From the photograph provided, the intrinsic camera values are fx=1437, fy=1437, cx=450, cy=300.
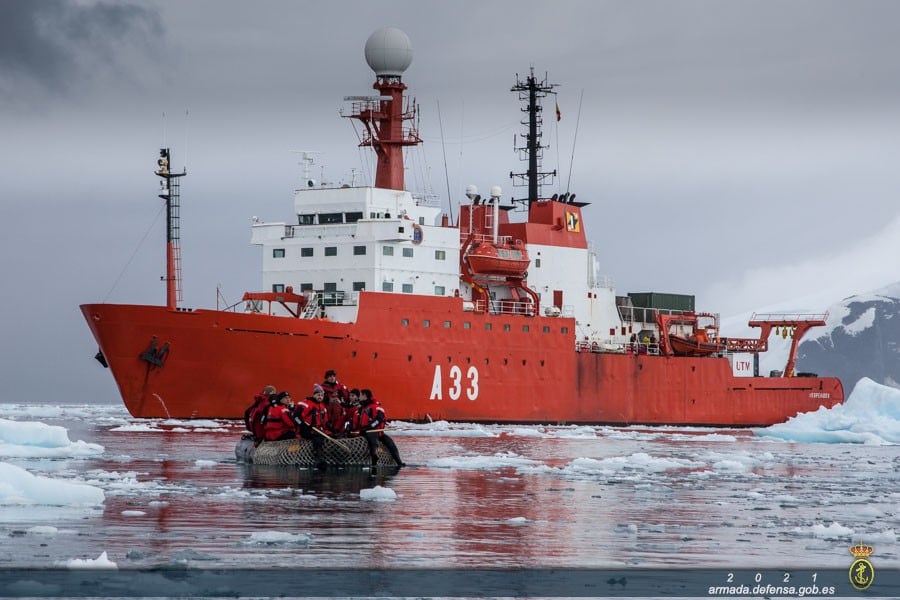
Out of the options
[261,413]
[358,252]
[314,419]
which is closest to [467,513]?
[314,419]

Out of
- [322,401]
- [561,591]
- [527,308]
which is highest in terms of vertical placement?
[527,308]

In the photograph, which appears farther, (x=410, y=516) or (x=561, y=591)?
(x=410, y=516)

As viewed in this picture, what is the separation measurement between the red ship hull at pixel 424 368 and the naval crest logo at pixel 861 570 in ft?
80.0

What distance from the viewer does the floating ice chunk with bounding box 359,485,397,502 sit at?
54.4 ft

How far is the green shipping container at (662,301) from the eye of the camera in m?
48.1

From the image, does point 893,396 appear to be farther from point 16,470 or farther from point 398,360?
point 16,470

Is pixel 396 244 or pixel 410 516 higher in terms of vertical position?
pixel 396 244

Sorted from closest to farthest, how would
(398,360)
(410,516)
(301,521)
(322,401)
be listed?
1. (301,521)
2. (410,516)
3. (322,401)
4. (398,360)

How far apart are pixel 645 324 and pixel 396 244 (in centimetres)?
1197

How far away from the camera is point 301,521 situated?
13.9 meters

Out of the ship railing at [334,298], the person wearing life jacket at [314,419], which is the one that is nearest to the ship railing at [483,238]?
Answer: the ship railing at [334,298]

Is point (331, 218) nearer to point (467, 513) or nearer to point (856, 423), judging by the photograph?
point (856, 423)

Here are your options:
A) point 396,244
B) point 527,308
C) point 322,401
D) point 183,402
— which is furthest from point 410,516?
point 527,308

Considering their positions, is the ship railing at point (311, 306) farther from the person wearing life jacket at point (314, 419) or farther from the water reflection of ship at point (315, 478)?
the person wearing life jacket at point (314, 419)
